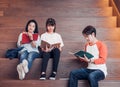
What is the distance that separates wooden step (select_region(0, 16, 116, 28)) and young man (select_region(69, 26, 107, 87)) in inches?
39.0

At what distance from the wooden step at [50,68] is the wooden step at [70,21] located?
2.87ft

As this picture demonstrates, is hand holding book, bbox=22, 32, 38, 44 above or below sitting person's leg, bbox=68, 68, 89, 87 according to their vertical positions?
above

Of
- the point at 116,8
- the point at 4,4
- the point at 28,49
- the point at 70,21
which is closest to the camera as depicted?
the point at 28,49

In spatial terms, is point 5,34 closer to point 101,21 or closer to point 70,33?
point 70,33

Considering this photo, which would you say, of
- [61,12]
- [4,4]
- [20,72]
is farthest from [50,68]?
[4,4]

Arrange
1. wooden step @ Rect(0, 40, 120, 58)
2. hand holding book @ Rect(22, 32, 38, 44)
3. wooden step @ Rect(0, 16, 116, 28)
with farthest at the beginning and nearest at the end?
1. wooden step @ Rect(0, 16, 116, 28)
2. wooden step @ Rect(0, 40, 120, 58)
3. hand holding book @ Rect(22, 32, 38, 44)

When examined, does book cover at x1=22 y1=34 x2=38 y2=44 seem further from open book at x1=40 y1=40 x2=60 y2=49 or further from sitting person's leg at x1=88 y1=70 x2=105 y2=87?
sitting person's leg at x1=88 y1=70 x2=105 y2=87

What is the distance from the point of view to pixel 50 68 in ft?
11.0

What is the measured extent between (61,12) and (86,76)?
1616 millimetres

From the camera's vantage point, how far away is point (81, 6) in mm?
4668

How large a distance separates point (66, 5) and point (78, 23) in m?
0.55

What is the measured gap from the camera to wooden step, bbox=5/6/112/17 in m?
4.46

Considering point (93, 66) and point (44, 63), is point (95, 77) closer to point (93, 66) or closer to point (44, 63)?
Answer: point (93, 66)

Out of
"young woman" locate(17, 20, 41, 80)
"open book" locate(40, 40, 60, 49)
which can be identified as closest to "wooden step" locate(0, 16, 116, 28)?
"young woman" locate(17, 20, 41, 80)
